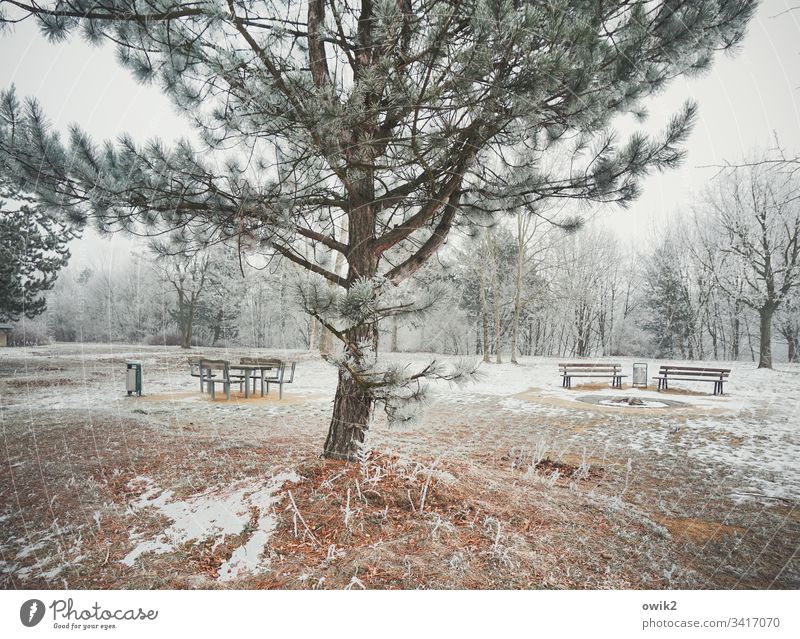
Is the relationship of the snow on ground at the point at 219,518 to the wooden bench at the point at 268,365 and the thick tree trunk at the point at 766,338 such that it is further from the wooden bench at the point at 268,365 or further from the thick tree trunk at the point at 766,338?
the thick tree trunk at the point at 766,338

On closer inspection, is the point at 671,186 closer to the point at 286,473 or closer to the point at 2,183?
the point at 286,473

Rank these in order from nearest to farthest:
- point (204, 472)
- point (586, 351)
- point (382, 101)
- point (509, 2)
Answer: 1. point (509, 2)
2. point (382, 101)
3. point (204, 472)
4. point (586, 351)

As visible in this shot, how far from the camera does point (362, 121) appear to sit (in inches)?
42.2

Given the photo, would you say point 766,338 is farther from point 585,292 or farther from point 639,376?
point 639,376

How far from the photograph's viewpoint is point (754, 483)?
160 centimetres

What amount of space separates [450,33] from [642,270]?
2.34 meters

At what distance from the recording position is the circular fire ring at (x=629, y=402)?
2.96 m

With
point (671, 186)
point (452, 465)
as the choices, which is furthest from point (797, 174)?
point (452, 465)

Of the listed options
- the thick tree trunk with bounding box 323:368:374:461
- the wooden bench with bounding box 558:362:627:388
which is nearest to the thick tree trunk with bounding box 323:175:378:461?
the thick tree trunk with bounding box 323:368:374:461

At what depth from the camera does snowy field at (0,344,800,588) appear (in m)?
1.08

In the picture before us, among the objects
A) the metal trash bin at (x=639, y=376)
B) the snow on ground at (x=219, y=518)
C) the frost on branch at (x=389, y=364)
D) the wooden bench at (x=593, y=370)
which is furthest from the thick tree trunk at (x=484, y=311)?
the snow on ground at (x=219, y=518)
